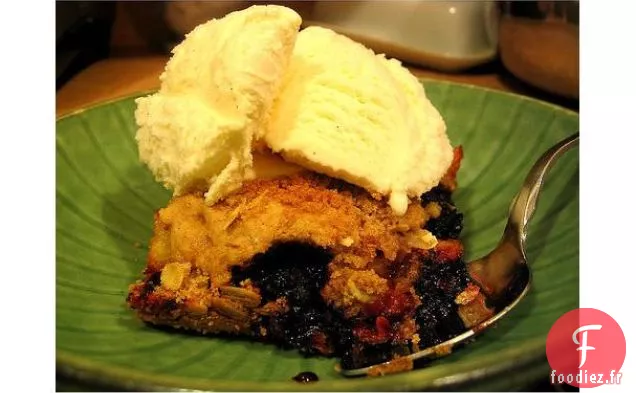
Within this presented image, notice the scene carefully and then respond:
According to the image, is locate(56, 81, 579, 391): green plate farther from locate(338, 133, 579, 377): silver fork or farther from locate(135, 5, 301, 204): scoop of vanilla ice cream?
locate(135, 5, 301, 204): scoop of vanilla ice cream

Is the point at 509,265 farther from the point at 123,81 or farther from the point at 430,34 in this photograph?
the point at 123,81

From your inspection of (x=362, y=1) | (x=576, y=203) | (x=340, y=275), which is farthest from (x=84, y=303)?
(x=362, y=1)

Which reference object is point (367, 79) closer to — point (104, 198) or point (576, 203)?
point (576, 203)

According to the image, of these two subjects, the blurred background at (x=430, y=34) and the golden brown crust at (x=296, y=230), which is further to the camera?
the blurred background at (x=430, y=34)

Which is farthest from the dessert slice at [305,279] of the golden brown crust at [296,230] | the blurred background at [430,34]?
the blurred background at [430,34]
